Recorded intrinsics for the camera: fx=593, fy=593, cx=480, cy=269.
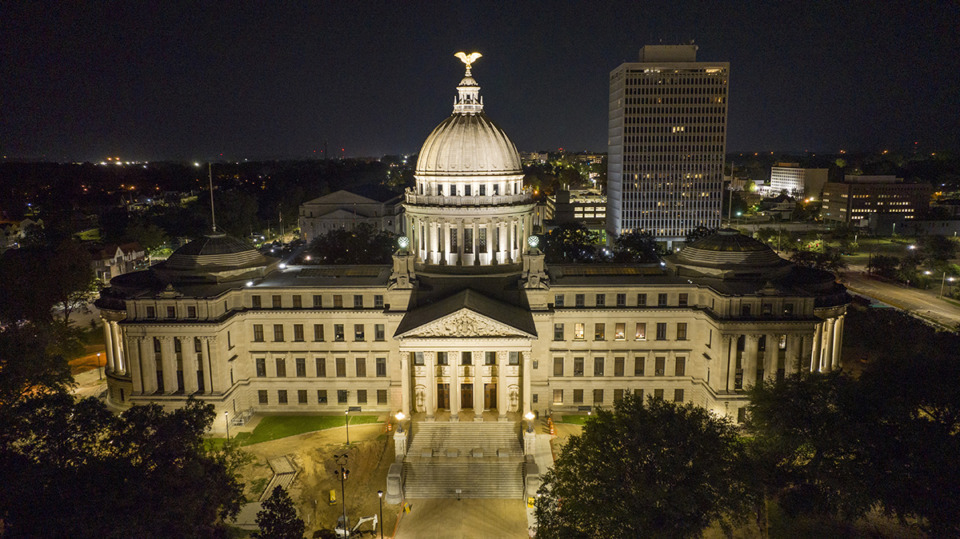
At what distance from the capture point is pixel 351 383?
64.4 m

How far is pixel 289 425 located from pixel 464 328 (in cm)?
2174

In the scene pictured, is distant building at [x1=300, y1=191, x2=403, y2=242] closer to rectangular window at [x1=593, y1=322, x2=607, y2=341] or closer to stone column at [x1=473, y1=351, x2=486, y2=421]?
rectangular window at [x1=593, y1=322, x2=607, y2=341]

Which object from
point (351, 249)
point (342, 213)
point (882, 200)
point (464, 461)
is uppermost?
point (882, 200)

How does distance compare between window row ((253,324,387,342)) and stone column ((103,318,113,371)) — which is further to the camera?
window row ((253,324,387,342))

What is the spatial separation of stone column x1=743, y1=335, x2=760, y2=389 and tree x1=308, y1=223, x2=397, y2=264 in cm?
6137

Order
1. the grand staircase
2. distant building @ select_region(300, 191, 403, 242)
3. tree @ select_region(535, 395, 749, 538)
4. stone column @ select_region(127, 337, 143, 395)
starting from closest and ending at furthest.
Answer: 1. tree @ select_region(535, 395, 749, 538)
2. the grand staircase
3. stone column @ select_region(127, 337, 143, 395)
4. distant building @ select_region(300, 191, 403, 242)

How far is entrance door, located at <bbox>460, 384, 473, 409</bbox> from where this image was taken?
201ft

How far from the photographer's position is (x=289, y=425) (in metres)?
61.3

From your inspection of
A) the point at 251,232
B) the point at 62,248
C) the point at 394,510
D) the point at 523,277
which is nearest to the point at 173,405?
the point at 394,510

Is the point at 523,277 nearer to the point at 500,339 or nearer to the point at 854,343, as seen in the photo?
the point at 500,339

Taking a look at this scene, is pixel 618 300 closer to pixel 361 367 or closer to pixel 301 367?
pixel 361 367

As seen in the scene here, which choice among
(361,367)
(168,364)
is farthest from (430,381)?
(168,364)

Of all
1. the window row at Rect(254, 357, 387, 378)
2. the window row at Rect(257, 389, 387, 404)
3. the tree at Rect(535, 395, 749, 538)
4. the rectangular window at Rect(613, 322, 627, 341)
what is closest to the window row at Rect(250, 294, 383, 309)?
the window row at Rect(254, 357, 387, 378)

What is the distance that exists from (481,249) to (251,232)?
110626 mm
